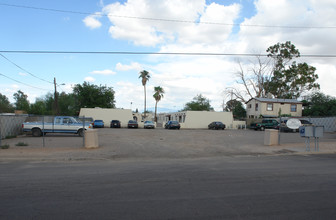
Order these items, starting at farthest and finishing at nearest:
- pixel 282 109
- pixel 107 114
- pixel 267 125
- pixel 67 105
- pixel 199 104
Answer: pixel 199 104 → pixel 67 105 → pixel 282 109 → pixel 107 114 → pixel 267 125

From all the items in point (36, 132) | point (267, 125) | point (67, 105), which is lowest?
point (36, 132)

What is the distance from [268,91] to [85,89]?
4063cm

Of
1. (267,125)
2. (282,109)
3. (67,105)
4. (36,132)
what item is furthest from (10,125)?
(282,109)

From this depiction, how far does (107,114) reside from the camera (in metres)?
47.5

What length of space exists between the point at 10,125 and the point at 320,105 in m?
45.0

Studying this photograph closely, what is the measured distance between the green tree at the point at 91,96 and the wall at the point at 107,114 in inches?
414

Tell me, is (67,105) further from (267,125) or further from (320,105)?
(320,105)

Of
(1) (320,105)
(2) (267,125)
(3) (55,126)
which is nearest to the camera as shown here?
(3) (55,126)

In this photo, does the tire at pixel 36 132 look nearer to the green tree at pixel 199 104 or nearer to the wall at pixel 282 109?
the wall at pixel 282 109

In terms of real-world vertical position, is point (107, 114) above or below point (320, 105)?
below

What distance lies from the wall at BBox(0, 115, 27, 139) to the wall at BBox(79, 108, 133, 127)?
75.0 feet

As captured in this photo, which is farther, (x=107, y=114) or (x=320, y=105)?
(x=107, y=114)

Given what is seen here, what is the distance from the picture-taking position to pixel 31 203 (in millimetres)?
5156

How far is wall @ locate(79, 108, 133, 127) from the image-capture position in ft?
154
